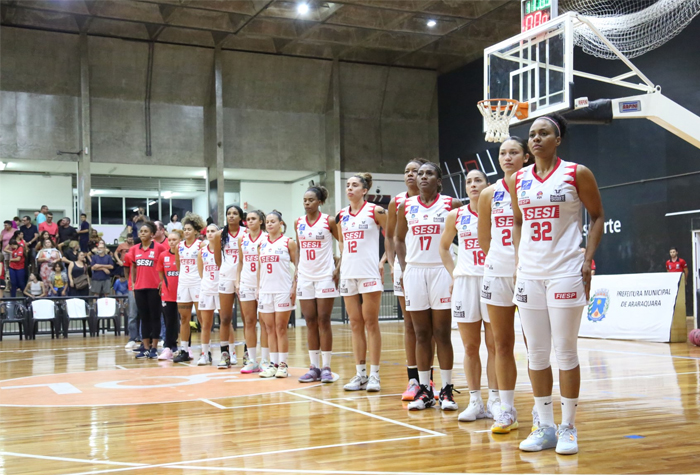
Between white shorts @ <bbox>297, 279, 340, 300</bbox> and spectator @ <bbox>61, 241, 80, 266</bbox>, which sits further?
spectator @ <bbox>61, 241, 80, 266</bbox>

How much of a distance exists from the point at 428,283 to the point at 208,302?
449 cm

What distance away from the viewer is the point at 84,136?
73.5 ft

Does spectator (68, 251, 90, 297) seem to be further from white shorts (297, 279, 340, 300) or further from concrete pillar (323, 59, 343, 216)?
white shorts (297, 279, 340, 300)

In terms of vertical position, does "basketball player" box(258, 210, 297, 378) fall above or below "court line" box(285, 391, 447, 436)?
above

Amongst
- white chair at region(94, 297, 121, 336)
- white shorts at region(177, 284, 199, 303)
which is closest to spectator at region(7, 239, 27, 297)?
white chair at region(94, 297, 121, 336)

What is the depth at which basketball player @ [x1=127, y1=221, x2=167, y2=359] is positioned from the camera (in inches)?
410

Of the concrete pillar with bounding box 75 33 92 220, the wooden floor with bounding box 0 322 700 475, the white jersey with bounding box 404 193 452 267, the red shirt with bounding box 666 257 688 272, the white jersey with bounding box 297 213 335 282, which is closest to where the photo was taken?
the wooden floor with bounding box 0 322 700 475

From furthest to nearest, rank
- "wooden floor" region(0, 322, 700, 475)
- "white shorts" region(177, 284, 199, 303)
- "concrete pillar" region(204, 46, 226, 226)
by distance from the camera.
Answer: "concrete pillar" region(204, 46, 226, 226) < "white shorts" region(177, 284, 199, 303) < "wooden floor" region(0, 322, 700, 475)

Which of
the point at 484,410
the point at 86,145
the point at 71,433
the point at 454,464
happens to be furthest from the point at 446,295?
the point at 86,145

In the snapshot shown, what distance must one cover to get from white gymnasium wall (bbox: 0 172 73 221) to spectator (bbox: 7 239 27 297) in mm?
8024

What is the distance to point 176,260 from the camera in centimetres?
1032

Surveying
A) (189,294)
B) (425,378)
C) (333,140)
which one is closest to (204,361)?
(189,294)

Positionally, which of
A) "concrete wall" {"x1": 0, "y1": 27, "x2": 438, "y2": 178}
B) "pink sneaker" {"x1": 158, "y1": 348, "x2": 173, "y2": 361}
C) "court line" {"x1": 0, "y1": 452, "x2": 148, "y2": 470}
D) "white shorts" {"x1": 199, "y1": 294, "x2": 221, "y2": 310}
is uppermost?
"concrete wall" {"x1": 0, "y1": 27, "x2": 438, "y2": 178}

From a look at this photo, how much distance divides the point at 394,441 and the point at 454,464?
680 mm
